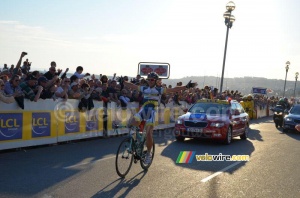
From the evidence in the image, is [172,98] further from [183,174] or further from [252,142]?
[183,174]

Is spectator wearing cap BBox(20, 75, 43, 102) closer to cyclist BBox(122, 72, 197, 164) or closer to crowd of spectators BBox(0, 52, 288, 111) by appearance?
crowd of spectators BBox(0, 52, 288, 111)

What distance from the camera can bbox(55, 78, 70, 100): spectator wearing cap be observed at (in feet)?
42.3

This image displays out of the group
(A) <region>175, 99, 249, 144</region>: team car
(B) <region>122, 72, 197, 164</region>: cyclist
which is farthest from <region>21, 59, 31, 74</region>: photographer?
(B) <region>122, 72, 197, 164</region>: cyclist

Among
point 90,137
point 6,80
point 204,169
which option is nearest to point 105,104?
point 90,137

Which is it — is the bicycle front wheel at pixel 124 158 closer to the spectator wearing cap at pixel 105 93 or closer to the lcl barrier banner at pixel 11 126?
the lcl barrier banner at pixel 11 126

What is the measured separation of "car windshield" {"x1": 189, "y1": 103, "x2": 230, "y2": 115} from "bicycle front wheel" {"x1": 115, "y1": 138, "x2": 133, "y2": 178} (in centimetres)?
711

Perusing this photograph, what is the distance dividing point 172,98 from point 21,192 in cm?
1523

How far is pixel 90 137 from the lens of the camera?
1447 cm

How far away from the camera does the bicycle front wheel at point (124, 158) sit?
7957 millimetres

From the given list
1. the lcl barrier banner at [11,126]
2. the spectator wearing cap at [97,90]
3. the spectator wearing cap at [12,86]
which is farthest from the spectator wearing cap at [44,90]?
the spectator wearing cap at [97,90]

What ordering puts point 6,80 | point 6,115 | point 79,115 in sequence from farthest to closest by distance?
point 79,115 → point 6,80 → point 6,115

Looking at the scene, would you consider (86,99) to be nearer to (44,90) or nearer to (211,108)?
(44,90)

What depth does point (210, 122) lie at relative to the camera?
13.9 metres

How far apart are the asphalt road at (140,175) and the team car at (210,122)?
4.65 ft
